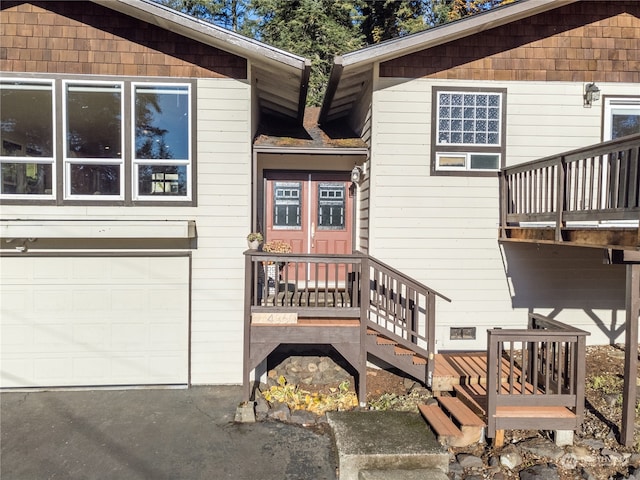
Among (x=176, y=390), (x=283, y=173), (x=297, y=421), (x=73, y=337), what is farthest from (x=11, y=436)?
(x=283, y=173)

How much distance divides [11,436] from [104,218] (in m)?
2.84

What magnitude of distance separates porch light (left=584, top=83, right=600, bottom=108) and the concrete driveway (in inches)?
245

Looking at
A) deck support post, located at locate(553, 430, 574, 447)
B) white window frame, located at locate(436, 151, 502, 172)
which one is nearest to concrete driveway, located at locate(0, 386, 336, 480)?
deck support post, located at locate(553, 430, 574, 447)

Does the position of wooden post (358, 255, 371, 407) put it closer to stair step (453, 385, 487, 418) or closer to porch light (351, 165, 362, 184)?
stair step (453, 385, 487, 418)

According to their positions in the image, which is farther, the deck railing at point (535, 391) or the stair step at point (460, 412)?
the stair step at point (460, 412)

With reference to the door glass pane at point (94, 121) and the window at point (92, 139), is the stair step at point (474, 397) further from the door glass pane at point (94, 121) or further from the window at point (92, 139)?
the door glass pane at point (94, 121)

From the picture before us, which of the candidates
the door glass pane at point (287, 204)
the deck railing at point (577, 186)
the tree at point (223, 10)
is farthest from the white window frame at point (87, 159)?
the tree at point (223, 10)

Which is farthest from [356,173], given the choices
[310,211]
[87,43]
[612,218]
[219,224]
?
[87,43]

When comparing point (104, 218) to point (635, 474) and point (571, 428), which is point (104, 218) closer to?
point (571, 428)

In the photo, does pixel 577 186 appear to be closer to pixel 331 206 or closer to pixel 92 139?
pixel 331 206

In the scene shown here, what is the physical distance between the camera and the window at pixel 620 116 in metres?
6.42

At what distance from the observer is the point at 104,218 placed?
5.87m

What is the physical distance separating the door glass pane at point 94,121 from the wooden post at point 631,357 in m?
6.53

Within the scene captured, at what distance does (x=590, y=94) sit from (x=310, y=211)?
195 inches
